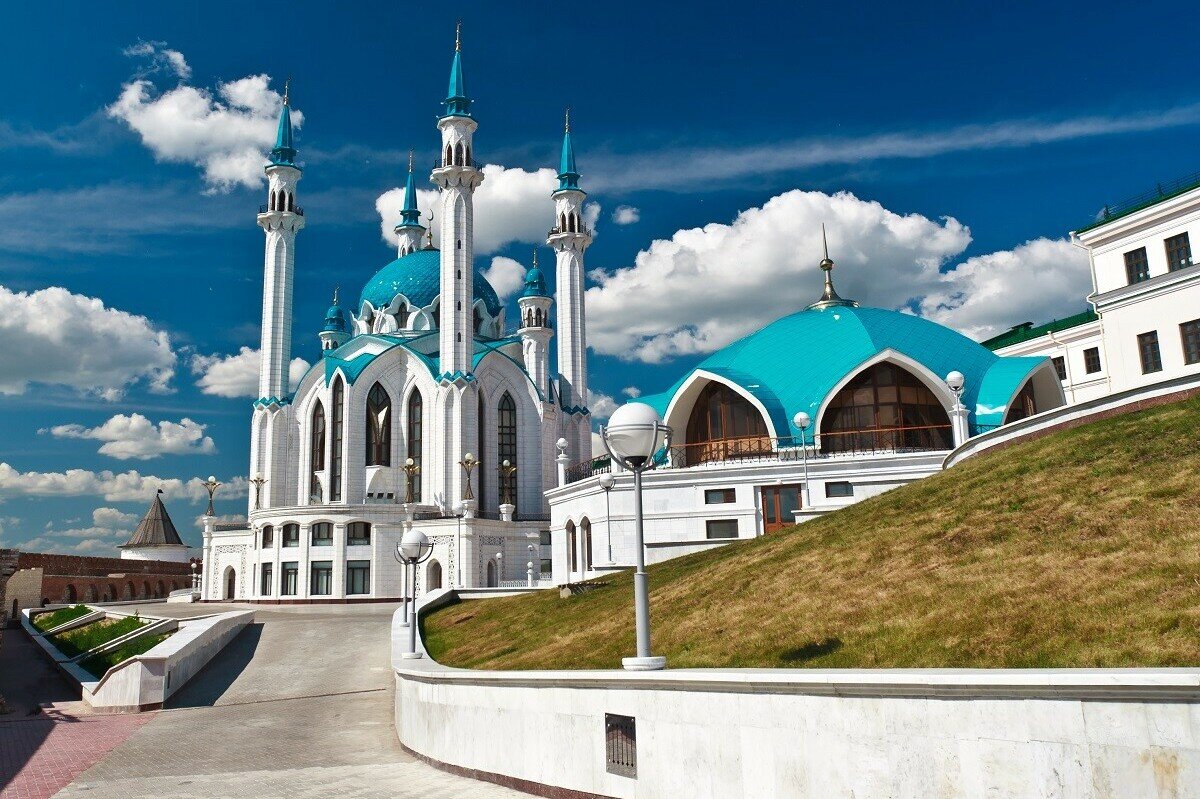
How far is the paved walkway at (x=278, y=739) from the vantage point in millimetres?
11875

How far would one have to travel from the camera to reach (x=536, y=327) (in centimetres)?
6366

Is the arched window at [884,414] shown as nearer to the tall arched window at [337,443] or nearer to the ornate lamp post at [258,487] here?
the tall arched window at [337,443]

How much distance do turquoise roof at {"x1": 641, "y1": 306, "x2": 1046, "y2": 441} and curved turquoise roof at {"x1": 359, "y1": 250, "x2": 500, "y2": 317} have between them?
30658mm

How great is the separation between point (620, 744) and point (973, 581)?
5.17 m

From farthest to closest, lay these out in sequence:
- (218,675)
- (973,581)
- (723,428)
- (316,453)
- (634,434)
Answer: (316,453) → (723,428) → (218,675) → (973,581) → (634,434)

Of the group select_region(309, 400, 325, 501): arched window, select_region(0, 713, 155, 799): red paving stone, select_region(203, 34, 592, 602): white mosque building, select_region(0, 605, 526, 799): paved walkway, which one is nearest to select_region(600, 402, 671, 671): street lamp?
select_region(0, 605, 526, 799): paved walkway

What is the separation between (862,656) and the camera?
414 inches

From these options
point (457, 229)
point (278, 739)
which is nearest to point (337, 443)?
point (457, 229)

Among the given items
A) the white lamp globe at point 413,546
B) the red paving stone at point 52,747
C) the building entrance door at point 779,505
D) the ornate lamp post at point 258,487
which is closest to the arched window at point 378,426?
the ornate lamp post at point 258,487

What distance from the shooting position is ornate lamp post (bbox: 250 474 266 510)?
5859cm

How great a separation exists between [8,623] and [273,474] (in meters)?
19.6

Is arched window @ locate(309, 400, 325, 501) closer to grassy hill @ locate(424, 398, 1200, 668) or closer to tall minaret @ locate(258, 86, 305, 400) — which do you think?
tall minaret @ locate(258, 86, 305, 400)

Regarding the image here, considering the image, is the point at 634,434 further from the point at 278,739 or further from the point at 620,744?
the point at 278,739

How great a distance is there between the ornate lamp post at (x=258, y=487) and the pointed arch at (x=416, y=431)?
9590mm
